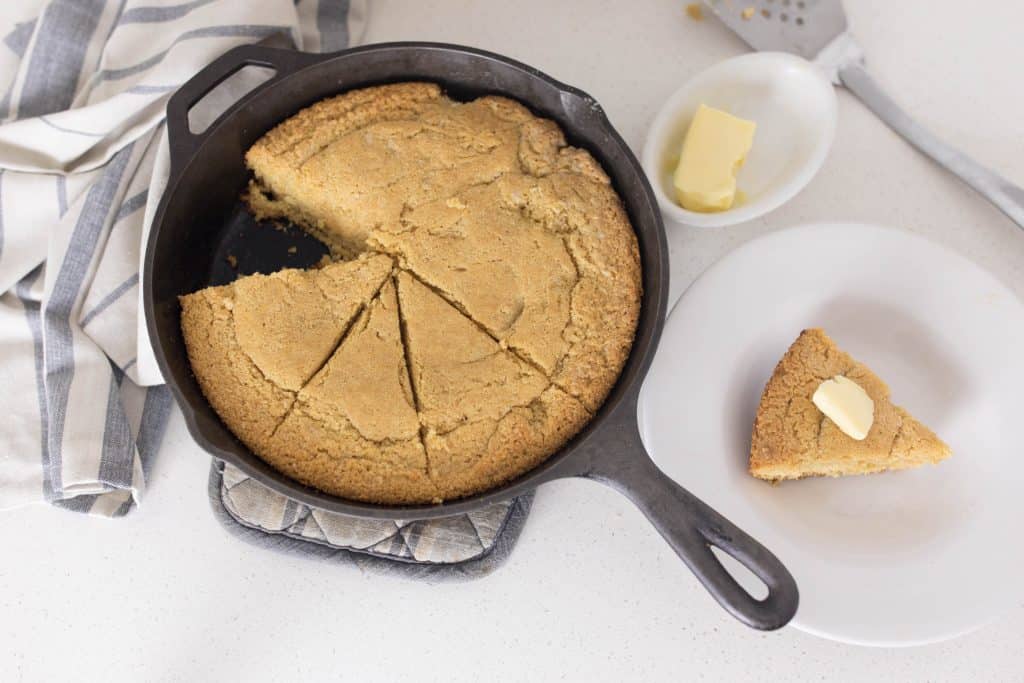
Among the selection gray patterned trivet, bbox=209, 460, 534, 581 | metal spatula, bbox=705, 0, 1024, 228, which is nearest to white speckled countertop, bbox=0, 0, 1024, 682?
gray patterned trivet, bbox=209, 460, 534, 581

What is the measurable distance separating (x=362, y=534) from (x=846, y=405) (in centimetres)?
101

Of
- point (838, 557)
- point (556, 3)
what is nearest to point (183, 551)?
point (838, 557)

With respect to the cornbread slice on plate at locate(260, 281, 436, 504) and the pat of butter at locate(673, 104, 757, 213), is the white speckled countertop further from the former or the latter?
the pat of butter at locate(673, 104, 757, 213)

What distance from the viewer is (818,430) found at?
1705 millimetres

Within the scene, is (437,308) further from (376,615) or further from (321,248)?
(376,615)

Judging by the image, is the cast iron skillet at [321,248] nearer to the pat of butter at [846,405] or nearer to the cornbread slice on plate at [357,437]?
the cornbread slice on plate at [357,437]

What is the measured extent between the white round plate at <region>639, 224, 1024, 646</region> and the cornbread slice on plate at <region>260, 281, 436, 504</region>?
0.47m

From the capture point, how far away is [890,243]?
178 cm

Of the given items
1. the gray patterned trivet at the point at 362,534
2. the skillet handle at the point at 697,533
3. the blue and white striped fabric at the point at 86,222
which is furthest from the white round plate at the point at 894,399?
the blue and white striped fabric at the point at 86,222

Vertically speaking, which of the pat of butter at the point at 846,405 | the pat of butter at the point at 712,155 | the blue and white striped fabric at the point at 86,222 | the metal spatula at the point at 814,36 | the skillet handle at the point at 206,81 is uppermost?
the metal spatula at the point at 814,36

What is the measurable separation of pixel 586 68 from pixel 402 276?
802 millimetres

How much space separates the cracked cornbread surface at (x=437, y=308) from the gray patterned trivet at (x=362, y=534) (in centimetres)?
20

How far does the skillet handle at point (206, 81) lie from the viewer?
1.64 metres

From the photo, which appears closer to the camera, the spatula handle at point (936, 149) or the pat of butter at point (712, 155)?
the pat of butter at point (712, 155)
